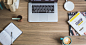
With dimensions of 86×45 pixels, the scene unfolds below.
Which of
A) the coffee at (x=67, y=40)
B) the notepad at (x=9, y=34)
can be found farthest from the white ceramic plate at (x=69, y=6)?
the notepad at (x=9, y=34)

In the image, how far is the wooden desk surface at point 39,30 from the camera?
3.69 ft

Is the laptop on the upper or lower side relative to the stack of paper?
upper

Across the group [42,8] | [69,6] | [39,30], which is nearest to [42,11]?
[42,8]

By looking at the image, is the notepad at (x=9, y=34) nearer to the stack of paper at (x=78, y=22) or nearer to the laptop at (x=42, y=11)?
the laptop at (x=42, y=11)

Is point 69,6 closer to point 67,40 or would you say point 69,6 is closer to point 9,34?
point 67,40

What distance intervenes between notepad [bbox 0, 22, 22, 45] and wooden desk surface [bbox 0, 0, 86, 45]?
39 millimetres

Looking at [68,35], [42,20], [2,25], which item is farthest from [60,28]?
[2,25]

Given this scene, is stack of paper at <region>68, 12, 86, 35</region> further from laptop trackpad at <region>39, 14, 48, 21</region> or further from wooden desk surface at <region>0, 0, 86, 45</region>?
laptop trackpad at <region>39, 14, 48, 21</region>

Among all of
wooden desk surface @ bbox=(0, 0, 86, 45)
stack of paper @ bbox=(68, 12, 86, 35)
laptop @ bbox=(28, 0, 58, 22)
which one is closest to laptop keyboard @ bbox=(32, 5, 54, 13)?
laptop @ bbox=(28, 0, 58, 22)

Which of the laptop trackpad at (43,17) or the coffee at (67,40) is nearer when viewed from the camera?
the coffee at (67,40)

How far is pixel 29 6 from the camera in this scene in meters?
1.17

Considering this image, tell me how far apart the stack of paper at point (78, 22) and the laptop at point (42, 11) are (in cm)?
22

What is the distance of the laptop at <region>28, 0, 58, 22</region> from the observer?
114 centimetres

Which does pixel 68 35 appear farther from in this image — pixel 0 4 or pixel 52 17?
pixel 0 4
